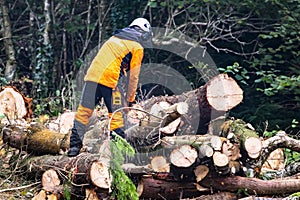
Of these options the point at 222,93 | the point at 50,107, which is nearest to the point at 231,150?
the point at 222,93

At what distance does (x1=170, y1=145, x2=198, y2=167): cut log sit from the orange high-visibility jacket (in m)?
1.07

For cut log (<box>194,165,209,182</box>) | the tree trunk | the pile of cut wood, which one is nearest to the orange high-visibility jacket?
the pile of cut wood

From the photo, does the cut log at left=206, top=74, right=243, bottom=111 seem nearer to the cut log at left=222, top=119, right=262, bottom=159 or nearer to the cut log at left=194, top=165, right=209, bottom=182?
the cut log at left=222, top=119, right=262, bottom=159

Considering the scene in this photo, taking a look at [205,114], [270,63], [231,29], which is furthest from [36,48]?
[205,114]

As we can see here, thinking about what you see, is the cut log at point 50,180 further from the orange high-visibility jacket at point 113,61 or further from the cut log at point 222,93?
the cut log at point 222,93

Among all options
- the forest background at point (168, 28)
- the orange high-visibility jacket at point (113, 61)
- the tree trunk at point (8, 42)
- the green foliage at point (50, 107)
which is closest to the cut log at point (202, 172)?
the orange high-visibility jacket at point (113, 61)

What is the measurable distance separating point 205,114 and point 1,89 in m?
3.20

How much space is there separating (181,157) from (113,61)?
1.33 meters

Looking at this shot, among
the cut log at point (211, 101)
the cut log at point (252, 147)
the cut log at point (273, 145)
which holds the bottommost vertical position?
the cut log at point (273, 145)

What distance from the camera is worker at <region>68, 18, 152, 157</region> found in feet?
17.4

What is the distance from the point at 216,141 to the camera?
481 cm

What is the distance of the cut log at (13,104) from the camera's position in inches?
263

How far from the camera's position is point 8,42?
1109 centimetres

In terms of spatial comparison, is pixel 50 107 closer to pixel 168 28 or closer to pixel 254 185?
pixel 168 28
